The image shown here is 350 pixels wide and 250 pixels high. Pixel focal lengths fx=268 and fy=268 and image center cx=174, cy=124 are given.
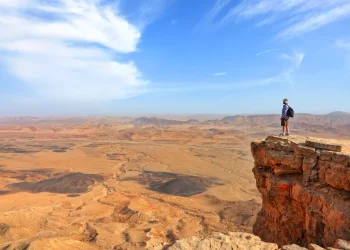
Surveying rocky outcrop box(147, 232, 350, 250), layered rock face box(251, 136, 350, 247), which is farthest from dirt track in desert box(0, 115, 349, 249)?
layered rock face box(251, 136, 350, 247)

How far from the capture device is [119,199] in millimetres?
25297

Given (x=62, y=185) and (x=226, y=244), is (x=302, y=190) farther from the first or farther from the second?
(x=62, y=185)

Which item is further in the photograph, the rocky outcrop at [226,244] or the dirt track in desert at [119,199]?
the dirt track in desert at [119,199]

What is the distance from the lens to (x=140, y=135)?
76.5 metres

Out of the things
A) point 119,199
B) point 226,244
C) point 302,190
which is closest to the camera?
point 226,244

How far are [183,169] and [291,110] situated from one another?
28297 mm

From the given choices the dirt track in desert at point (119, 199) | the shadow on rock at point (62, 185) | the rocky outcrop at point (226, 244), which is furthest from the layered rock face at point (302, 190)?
the shadow on rock at point (62, 185)

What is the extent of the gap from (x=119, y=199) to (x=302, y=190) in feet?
63.9

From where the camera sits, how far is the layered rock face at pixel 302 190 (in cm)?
771

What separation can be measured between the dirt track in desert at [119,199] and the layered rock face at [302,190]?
4.53m

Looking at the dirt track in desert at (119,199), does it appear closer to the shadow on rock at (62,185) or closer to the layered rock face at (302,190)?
the shadow on rock at (62,185)

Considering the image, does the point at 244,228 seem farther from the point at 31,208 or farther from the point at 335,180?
the point at 31,208

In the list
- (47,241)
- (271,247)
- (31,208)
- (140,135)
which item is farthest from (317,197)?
(140,135)

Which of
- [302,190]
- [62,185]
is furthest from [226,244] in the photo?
[62,185]
